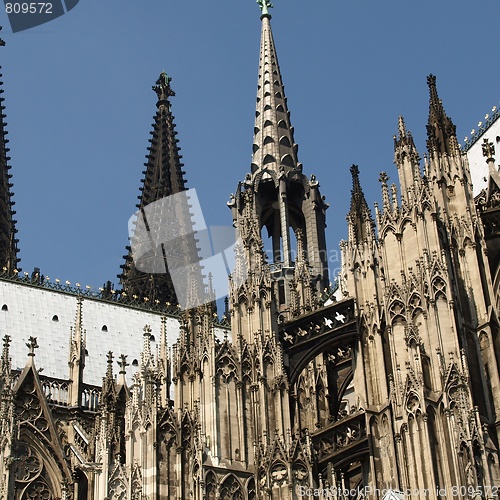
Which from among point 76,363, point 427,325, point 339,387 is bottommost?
point 427,325

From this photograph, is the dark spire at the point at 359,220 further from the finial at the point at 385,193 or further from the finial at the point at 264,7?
the finial at the point at 264,7

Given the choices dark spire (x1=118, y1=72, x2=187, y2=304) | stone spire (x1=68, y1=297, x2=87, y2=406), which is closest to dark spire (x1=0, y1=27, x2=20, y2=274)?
dark spire (x1=118, y1=72, x2=187, y2=304)

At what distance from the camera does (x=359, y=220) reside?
91.9 ft

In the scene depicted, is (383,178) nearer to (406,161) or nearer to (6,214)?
(406,161)

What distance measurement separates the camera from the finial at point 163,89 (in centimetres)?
6481

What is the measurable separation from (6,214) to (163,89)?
15481 mm

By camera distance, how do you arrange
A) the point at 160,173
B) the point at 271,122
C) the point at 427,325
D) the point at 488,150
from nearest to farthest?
the point at 427,325, the point at 488,150, the point at 271,122, the point at 160,173

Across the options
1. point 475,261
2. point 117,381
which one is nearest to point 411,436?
point 475,261

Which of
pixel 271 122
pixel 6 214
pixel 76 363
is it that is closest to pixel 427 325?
pixel 76 363

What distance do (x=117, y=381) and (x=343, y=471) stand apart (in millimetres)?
12843

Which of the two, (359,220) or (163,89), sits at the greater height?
(163,89)

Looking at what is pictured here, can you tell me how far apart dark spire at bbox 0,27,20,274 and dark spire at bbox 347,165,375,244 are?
23.1m

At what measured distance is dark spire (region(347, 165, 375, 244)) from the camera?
27625 mm

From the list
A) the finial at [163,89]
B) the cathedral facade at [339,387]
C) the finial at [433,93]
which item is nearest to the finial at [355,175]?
the cathedral facade at [339,387]
